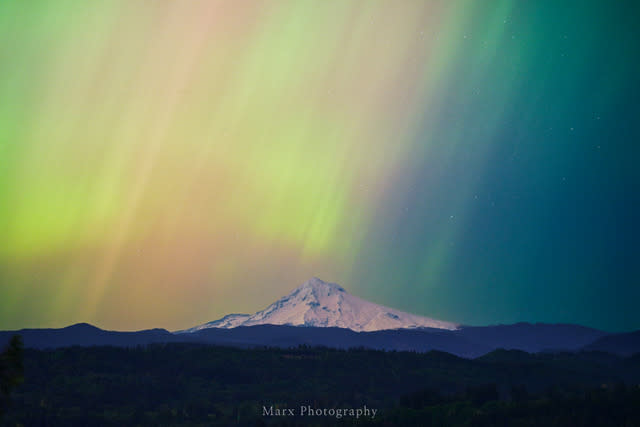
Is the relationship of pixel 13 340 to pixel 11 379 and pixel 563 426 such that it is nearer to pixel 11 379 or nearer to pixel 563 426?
pixel 11 379

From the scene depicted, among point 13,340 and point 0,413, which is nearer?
point 0,413

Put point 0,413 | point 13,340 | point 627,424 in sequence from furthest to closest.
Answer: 1. point 627,424
2. point 13,340
3. point 0,413

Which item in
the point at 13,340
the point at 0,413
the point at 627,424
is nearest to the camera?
the point at 0,413

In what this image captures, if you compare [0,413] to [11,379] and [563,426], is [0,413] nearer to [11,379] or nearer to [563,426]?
[11,379]

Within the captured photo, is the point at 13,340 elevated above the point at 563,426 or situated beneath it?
elevated above

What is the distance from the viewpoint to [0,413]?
161ft

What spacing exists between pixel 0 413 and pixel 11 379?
3522 mm

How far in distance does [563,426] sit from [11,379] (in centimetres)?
18145

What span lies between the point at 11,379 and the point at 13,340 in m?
2.99

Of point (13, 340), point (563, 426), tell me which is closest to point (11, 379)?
point (13, 340)

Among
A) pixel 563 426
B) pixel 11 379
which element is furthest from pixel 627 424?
pixel 11 379

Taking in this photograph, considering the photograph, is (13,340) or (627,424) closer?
(13,340)

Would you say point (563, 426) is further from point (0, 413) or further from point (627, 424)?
point (0, 413)

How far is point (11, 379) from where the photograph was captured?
52.0m
